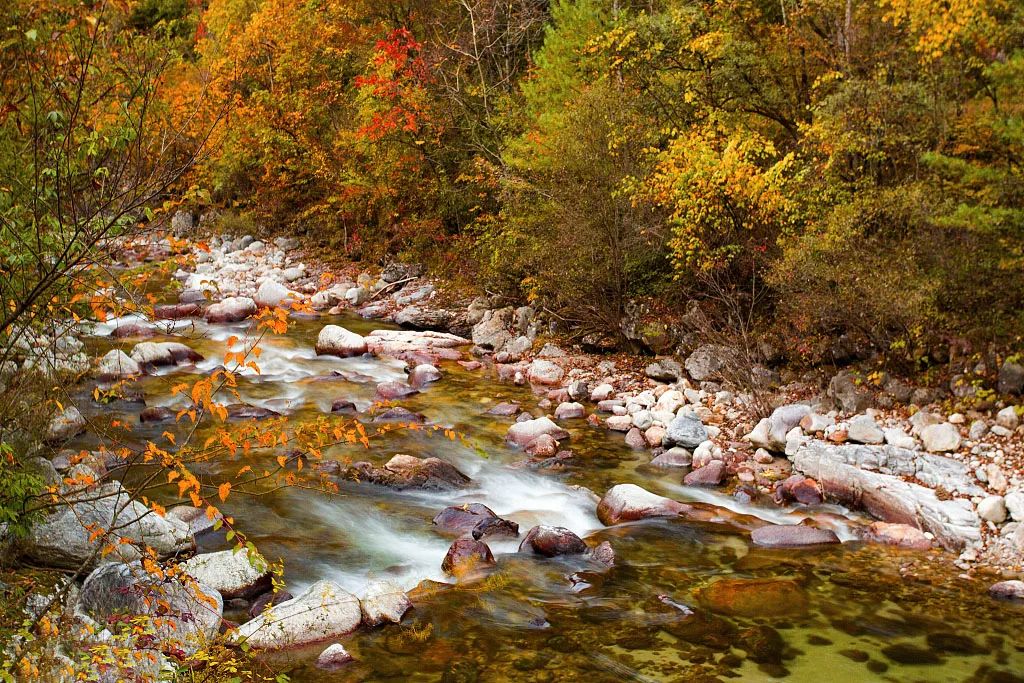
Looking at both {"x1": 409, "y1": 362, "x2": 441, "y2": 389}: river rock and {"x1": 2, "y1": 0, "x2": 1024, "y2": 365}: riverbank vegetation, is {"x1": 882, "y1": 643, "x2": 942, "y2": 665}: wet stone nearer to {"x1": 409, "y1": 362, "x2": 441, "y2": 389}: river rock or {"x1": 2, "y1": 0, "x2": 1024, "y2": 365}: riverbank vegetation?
{"x1": 2, "y1": 0, "x2": 1024, "y2": 365}: riverbank vegetation

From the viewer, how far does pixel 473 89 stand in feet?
60.3

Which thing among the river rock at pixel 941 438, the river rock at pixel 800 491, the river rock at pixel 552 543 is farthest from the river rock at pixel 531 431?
the river rock at pixel 941 438

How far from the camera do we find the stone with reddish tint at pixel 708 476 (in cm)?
923

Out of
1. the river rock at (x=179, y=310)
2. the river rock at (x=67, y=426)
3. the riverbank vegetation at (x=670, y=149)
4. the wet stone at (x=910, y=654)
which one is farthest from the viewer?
the river rock at (x=179, y=310)

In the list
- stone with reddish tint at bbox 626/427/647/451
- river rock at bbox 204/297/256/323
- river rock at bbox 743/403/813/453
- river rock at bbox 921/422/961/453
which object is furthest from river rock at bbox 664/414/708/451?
river rock at bbox 204/297/256/323

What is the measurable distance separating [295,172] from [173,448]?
17.0 meters

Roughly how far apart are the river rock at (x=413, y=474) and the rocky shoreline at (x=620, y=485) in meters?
0.02

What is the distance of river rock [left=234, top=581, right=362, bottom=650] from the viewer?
553cm

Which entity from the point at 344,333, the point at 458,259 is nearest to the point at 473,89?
the point at 458,259

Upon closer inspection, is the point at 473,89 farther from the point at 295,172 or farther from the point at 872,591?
the point at 872,591

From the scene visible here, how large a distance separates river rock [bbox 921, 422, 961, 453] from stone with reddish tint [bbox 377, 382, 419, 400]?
7.58 m

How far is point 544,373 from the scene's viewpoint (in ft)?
44.7

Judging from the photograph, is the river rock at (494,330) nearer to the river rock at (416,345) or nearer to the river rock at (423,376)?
the river rock at (416,345)

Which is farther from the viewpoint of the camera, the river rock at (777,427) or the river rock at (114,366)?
the river rock at (114,366)
